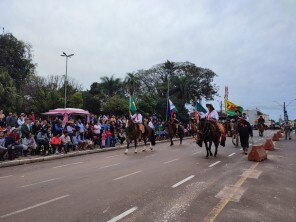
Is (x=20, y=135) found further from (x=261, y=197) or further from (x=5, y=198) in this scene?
(x=261, y=197)

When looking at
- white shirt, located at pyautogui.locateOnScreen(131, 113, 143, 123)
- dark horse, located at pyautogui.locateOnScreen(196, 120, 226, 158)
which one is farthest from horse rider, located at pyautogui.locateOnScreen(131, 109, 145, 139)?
dark horse, located at pyautogui.locateOnScreen(196, 120, 226, 158)

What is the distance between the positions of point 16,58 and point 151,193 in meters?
45.5

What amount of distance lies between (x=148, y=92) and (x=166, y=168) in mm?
58423

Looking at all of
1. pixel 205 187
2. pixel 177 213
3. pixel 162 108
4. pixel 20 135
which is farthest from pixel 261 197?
pixel 162 108

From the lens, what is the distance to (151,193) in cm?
795

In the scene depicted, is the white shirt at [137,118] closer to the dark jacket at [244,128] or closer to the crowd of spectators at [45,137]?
the crowd of spectators at [45,137]

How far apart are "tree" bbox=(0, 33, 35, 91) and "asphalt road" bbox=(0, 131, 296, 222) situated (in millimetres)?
39000

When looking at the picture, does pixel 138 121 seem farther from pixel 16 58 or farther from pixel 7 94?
pixel 16 58

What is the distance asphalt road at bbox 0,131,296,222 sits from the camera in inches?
247

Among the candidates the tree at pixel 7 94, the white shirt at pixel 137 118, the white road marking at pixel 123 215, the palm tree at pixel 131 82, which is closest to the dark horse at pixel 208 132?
the white shirt at pixel 137 118

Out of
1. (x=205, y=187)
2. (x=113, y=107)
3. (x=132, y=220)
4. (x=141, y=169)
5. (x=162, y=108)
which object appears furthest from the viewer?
(x=162, y=108)

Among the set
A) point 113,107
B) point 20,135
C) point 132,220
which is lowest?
point 132,220

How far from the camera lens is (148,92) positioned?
7012 centimetres

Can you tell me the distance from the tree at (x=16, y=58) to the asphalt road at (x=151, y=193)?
3900 cm
